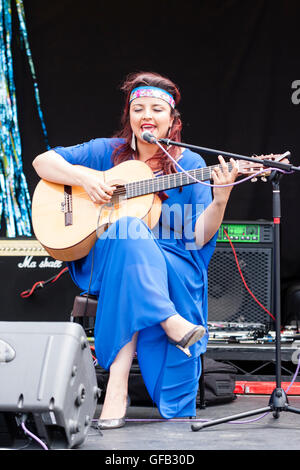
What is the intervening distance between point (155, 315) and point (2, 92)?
98.5 inches

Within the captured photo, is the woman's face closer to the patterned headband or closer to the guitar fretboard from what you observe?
the patterned headband

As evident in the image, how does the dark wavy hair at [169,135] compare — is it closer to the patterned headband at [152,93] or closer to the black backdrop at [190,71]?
the patterned headband at [152,93]

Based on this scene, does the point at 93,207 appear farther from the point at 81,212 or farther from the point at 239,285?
the point at 239,285

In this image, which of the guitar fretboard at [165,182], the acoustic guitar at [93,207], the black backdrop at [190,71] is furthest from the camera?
the black backdrop at [190,71]

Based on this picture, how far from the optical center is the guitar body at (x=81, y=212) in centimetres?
269

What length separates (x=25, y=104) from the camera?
428 centimetres

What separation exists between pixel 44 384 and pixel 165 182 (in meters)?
1.14

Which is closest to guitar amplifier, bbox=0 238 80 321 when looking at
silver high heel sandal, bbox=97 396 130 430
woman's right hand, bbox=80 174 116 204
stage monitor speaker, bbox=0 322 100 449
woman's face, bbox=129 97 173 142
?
woman's right hand, bbox=80 174 116 204

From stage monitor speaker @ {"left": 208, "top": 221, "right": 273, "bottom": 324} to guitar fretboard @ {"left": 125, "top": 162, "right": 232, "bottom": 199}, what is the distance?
104cm

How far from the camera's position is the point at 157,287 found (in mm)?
2338

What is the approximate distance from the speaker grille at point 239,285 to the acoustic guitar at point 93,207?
40.5 inches

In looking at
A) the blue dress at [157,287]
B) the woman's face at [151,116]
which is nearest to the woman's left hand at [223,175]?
the blue dress at [157,287]

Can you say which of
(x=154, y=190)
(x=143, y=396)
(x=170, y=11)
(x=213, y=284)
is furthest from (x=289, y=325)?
(x=170, y=11)

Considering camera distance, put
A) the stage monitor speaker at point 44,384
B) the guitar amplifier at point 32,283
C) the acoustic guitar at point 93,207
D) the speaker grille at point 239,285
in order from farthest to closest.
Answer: the guitar amplifier at point 32,283 → the speaker grille at point 239,285 → the acoustic guitar at point 93,207 → the stage monitor speaker at point 44,384
